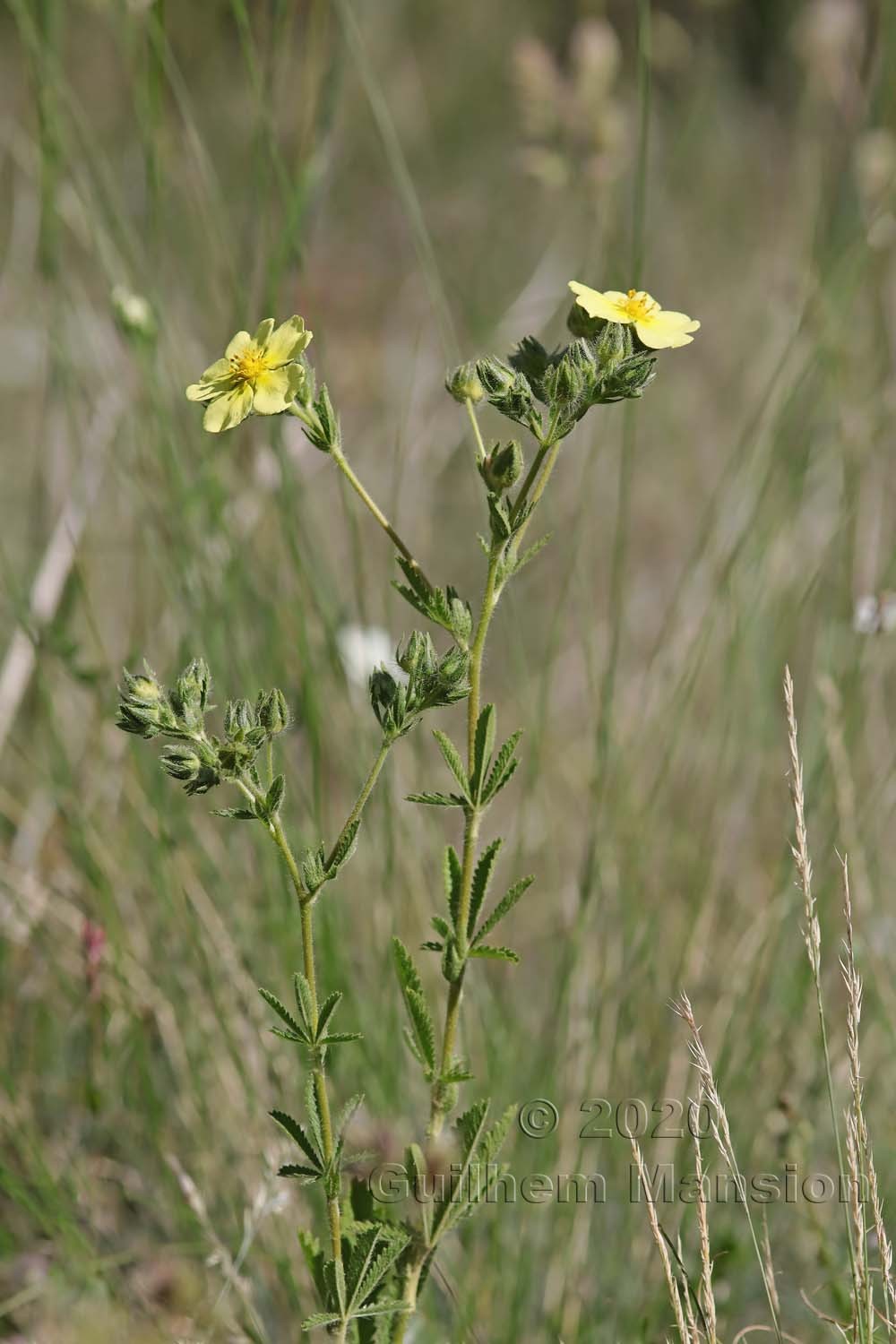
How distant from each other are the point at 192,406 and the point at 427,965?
801mm

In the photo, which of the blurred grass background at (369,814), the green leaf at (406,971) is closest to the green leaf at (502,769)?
the green leaf at (406,971)

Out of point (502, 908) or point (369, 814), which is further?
point (369, 814)

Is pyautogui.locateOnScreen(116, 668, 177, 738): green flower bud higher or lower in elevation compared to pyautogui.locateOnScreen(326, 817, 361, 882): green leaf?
higher

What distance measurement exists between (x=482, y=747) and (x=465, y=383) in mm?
237

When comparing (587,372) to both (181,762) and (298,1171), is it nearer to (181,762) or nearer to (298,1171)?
(181,762)

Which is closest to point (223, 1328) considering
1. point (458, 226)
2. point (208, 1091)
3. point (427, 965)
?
point (208, 1091)

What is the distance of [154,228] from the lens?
4.82 feet

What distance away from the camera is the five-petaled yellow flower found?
0.81 metres

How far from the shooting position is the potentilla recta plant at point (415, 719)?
0.77m

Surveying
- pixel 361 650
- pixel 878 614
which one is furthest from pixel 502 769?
pixel 361 650

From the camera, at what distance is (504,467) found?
0.78 m

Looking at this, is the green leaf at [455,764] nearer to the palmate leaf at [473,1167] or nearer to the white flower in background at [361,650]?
the palmate leaf at [473,1167]

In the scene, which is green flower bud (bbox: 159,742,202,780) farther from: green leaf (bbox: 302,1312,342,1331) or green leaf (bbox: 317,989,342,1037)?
green leaf (bbox: 302,1312,342,1331)

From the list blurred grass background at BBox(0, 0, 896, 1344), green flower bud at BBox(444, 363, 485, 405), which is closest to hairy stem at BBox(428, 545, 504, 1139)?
→ green flower bud at BBox(444, 363, 485, 405)
